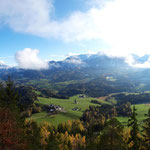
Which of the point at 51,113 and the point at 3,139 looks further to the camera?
the point at 51,113

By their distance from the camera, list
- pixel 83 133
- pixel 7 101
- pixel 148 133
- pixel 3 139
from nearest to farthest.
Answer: pixel 3 139, pixel 148 133, pixel 7 101, pixel 83 133

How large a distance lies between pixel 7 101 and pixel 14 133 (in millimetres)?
17007

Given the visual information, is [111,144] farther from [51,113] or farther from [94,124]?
[51,113]

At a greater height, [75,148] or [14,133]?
[14,133]

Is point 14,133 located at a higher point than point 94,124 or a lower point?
higher

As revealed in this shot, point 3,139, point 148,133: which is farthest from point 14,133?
point 148,133

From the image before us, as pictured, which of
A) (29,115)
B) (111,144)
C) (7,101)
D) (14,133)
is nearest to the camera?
(14,133)

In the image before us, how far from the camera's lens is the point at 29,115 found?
185 meters

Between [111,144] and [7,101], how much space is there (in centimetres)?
2895

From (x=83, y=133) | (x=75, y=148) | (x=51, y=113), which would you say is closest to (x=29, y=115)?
(x=51, y=113)

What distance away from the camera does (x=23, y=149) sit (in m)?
24.7

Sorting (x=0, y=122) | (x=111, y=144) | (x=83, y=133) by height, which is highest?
(x=0, y=122)

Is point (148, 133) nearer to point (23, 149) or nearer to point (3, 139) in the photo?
point (23, 149)

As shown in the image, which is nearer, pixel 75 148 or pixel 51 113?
pixel 75 148
